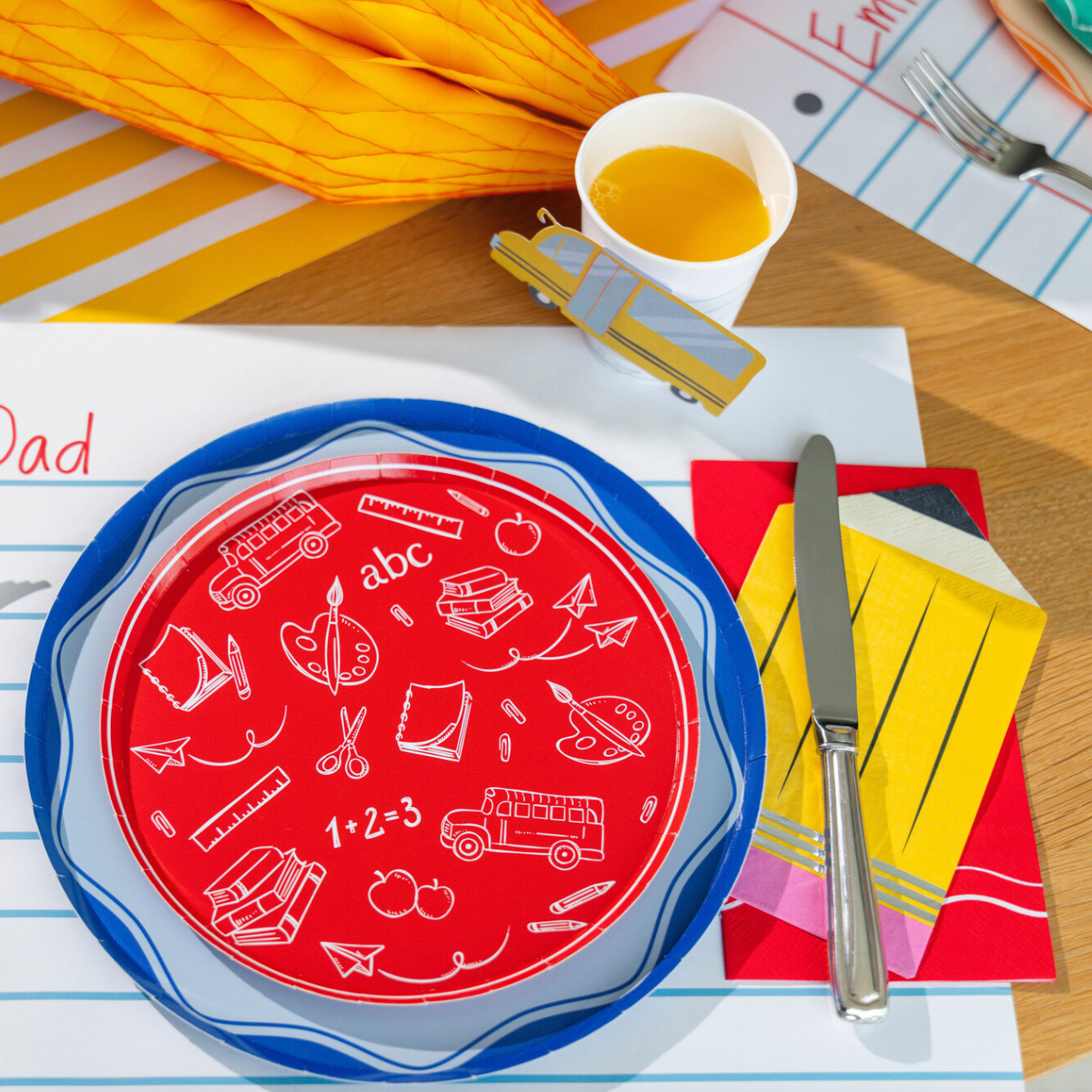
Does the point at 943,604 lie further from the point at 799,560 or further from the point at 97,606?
the point at 97,606

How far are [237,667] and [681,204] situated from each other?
1.41 ft

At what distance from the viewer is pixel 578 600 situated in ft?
1.86

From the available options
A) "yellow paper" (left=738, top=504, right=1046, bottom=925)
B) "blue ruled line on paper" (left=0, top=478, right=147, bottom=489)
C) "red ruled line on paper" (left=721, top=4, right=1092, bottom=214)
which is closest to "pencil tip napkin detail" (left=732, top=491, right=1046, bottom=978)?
"yellow paper" (left=738, top=504, right=1046, bottom=925)

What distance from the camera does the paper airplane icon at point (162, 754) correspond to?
0.52 m

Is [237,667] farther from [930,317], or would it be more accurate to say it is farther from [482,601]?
[930,317]

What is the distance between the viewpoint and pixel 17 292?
0.66 m

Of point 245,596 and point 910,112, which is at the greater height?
point 910,112

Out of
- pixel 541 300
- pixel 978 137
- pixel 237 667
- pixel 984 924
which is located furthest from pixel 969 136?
pixel 237 667

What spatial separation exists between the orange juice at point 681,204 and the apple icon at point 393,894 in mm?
436

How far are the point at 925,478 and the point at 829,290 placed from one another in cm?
17

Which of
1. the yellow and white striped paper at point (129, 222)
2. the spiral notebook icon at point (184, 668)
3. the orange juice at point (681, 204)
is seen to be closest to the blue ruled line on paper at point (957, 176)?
the orange juice at point (681, 204)

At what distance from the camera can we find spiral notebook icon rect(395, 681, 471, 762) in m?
0.54

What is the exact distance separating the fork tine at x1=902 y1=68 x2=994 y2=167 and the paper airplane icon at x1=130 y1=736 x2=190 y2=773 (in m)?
0.77

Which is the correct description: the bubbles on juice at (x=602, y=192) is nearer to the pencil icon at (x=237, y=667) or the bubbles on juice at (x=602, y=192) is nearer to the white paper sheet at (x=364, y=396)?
the white paper sheet at (x=364, y=396)
